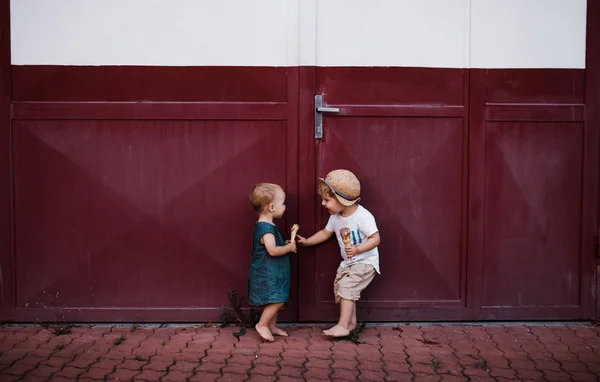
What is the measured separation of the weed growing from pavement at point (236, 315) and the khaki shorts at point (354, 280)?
27.0 inches

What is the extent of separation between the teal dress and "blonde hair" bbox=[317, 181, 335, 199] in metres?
0.43

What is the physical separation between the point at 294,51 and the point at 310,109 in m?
0.46

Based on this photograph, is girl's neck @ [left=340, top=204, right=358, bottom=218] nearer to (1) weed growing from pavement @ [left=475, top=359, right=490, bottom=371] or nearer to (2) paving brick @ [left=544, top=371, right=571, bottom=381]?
(1) weed growing from pavement @ [left=475, top=359, right=490, bottom=371]

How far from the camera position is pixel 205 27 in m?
4.57

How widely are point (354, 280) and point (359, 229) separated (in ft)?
1.25

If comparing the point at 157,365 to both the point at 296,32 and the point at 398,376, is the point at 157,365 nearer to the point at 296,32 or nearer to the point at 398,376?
the point at 398,376

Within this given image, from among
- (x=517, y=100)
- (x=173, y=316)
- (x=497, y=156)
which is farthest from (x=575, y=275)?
(x=173, y=316)

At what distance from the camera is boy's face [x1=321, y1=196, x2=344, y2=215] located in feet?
14.5

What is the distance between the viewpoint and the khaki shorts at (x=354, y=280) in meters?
4.46

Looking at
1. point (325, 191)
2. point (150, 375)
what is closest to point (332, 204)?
point (325, 191)

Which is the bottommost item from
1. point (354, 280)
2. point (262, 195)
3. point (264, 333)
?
point (264, 333)

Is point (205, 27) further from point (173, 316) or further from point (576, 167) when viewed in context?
point (576, 167)

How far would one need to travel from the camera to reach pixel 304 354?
13.5 feet

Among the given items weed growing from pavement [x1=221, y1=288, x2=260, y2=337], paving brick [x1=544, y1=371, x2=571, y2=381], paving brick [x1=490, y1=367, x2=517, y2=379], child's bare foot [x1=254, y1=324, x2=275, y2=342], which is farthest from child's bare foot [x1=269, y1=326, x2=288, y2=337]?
paving brick [x1=544, y1=371, x2=571, y2=381]
